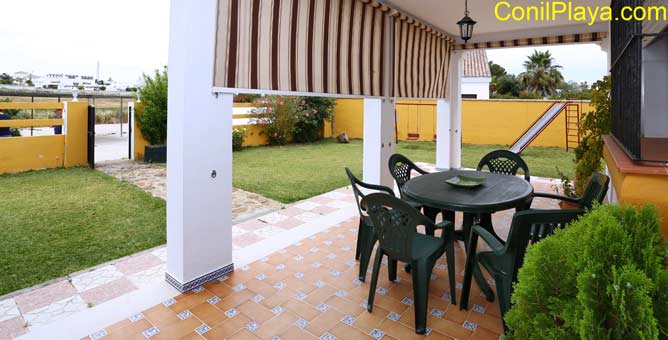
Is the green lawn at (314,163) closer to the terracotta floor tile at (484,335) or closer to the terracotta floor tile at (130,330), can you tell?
the terracotta floor tile at (130,330)

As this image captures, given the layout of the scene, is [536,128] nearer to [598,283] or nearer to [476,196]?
[476,196]

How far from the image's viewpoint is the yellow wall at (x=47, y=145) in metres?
7.94

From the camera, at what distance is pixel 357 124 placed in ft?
53.1

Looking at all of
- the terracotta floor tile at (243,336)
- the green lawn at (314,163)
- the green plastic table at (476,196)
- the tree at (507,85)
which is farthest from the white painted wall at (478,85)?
the terracotta floor tile at (243,336)

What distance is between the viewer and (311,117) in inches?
575

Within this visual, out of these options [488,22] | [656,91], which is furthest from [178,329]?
[488,22]

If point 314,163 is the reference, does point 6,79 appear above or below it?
above

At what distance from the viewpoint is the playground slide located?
1077cm

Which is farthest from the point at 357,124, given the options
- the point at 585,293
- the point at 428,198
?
the point at 585,293

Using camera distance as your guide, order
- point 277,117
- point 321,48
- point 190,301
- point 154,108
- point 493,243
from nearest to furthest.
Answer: point 493,243, point 190,301, point 321,48, point 154,108, point 277,117

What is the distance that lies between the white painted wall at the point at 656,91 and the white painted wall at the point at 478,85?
746 inches

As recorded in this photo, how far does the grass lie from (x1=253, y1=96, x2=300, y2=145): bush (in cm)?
679

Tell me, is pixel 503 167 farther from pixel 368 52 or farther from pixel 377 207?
pixel 377 207

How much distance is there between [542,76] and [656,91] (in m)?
34.7
